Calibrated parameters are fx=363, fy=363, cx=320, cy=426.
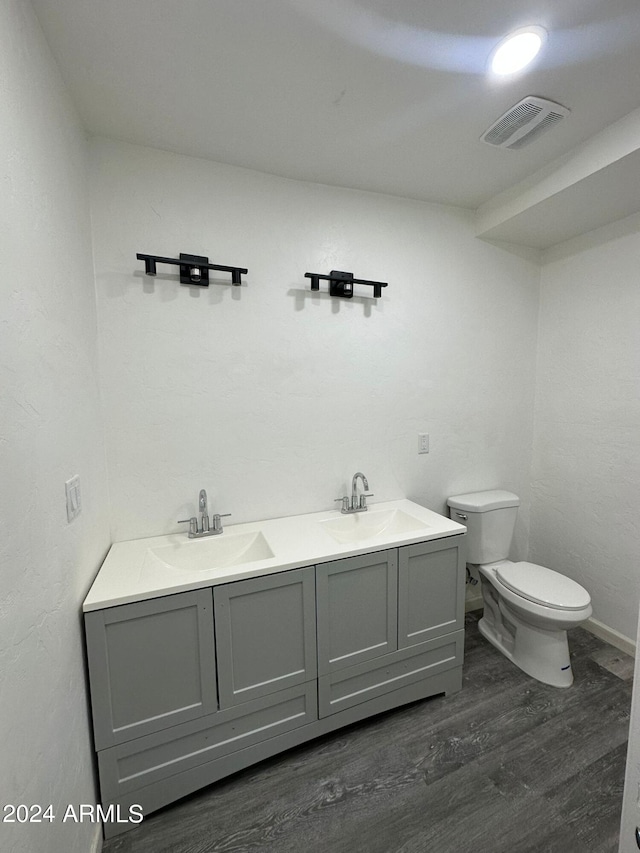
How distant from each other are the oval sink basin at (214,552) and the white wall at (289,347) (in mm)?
145

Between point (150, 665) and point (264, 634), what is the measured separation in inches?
15.9

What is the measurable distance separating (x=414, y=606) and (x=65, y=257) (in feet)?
6.45

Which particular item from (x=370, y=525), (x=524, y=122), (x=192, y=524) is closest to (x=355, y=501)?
(x=370, y=525)

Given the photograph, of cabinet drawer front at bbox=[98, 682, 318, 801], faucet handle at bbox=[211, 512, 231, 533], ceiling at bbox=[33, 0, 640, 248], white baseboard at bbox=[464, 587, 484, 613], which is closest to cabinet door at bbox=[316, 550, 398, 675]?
cabinet drawer front at bbox=[98, 682, 318, 801]

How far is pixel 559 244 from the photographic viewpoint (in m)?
2.36

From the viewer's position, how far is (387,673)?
5.48 feet

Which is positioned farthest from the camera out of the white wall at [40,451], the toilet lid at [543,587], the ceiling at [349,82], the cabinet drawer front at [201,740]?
the toilet lid at [543,587]

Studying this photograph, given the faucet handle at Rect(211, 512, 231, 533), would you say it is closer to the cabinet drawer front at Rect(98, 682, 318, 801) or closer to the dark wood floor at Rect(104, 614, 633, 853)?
the cabinet drawer front at Rect(98, 682, 318, 801)

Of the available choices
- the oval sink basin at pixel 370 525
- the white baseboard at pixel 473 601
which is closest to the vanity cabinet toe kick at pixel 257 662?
the oval sink basin at pixel 370 525

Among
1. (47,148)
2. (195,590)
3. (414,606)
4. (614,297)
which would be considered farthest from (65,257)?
(614,297)

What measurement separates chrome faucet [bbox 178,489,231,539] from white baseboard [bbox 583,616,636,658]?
2.35m

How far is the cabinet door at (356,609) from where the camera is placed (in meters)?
1.52

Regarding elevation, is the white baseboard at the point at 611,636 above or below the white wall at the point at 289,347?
below

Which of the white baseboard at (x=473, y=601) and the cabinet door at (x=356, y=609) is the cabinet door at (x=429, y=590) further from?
the white baseboard at (x=473, y=601)
